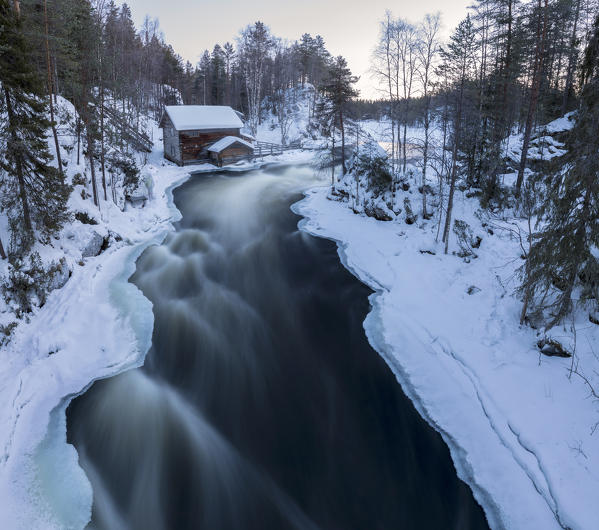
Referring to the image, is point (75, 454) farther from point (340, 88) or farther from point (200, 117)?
point (200, 117)

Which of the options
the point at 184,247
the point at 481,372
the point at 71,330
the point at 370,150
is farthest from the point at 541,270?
the point at 370,150

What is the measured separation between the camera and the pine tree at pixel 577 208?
798 cm

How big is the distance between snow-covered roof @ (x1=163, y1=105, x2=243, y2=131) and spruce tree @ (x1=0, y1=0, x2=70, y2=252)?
28.7 meters

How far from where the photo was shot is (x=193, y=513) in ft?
22.3

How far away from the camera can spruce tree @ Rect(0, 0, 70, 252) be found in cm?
1227

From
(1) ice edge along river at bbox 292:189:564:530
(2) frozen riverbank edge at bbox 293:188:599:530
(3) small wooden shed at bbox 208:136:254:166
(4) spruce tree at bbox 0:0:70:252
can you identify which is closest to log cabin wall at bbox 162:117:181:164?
(3) small wooden shed at bbox 208:136:254:166

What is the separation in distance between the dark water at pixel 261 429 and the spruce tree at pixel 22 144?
16.1ft

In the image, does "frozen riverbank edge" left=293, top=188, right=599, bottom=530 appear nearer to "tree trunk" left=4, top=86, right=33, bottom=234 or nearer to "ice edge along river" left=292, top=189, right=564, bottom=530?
"ice edge along river" left=292, top=189, right=564, bottom=530

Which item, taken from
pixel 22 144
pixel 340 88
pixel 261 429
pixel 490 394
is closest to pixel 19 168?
pixel 22 144

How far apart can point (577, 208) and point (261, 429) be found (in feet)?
32.8

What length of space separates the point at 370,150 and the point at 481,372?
2133cm

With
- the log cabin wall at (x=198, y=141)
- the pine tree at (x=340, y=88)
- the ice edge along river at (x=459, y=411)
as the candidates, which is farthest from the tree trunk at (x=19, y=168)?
the log cabin wall at (x=198, y=141)

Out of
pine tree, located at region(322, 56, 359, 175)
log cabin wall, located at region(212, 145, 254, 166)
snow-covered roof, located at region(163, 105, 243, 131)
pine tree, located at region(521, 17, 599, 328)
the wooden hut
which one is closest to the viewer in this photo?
pine tree, located at region(521, 17, 599, 328)

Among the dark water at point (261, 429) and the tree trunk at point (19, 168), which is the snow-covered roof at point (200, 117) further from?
the dark water at point (261, 429)
